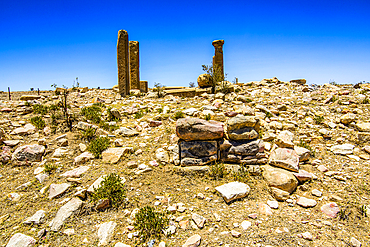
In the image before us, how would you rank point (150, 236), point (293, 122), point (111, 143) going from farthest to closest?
point (293, 122) < point (111, 143) < point (150, 236)

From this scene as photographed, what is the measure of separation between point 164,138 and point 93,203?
218 cm

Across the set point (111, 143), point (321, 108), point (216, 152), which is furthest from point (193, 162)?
point (321, 108)

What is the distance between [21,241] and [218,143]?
11.7 feet

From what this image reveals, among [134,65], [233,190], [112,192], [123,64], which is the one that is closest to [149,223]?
[112,192]

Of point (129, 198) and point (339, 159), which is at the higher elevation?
point (339, 159)

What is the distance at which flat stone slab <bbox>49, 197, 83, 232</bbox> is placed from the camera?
3.02m

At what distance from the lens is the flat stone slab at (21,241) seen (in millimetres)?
2727

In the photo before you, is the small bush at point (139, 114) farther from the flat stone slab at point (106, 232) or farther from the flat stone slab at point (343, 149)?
the flat stone slab at point (343, 149)

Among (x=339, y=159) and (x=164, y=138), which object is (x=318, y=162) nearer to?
(x=339, y=159)

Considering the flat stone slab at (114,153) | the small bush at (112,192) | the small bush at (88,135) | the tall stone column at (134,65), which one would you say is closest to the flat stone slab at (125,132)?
the small bush at (88,135)

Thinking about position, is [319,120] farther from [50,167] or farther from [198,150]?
[50,167]

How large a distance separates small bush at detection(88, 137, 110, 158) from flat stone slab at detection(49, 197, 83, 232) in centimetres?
131

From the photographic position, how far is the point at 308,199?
354 centimetres

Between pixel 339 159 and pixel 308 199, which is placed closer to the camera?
pixel 308 199
